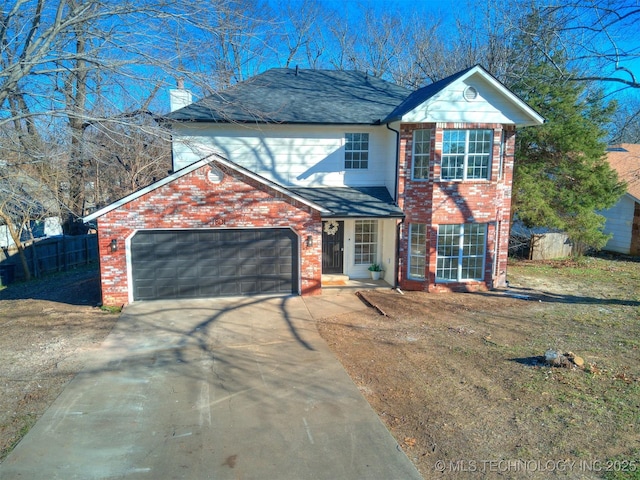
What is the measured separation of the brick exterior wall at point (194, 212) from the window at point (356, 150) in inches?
120

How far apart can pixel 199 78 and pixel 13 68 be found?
413 centimetres

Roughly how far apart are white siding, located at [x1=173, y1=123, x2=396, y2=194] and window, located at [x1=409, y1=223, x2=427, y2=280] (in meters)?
1.63

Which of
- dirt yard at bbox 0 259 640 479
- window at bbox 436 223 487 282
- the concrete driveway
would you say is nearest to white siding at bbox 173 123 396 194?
window at bbox 436 223 487 282

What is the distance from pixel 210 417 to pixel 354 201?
9.05 meters

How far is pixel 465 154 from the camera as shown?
13.6 metres

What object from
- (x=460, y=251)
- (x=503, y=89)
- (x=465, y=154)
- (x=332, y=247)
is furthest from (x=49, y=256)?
(x=503, y=89)

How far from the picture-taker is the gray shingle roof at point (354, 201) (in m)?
13.4

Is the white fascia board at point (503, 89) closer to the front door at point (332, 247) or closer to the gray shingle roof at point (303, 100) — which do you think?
the gray shingle roof at point (303, 100)

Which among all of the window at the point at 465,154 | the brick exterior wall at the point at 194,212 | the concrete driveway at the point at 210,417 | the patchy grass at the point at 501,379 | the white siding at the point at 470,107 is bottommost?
the concrete driveway at the point at 210,417

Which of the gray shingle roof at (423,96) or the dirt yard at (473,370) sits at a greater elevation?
the gray shingle roof at (423,96)

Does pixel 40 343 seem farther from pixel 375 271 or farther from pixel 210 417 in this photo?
pixel 375 271

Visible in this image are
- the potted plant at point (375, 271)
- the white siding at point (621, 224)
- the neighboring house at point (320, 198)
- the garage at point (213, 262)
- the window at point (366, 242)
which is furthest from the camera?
the white siding at point (621, 224)

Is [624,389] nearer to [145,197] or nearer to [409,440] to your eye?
[409,440]

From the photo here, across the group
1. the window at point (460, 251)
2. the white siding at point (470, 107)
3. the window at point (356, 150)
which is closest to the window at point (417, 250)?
the window at point (460, 251)
